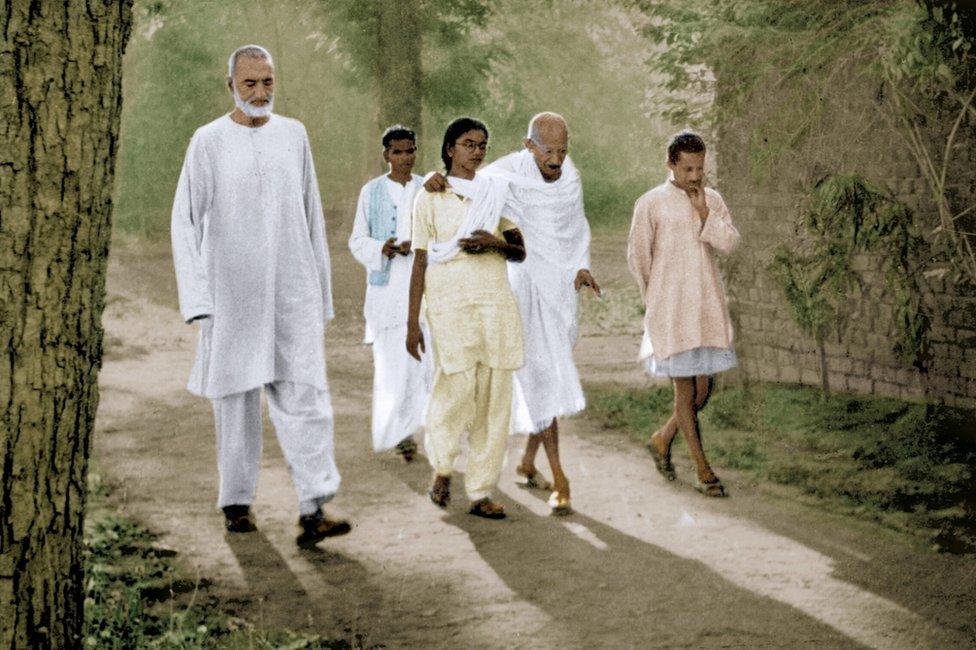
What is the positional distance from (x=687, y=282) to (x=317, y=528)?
2.60 meters

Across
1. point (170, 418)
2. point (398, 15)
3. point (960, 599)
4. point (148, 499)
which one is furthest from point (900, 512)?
point (398, 15)

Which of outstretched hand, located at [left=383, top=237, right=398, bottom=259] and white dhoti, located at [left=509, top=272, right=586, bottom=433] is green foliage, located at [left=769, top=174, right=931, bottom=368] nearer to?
white dhoti, located at [left=509, top=272, right=586, bottom=433]

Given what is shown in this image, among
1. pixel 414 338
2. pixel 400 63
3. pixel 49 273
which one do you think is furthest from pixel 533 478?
pixel 400 63

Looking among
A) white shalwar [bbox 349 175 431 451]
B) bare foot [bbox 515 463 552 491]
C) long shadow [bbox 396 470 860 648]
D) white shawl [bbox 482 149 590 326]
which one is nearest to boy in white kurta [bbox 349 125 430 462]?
white shalwar [bbox 349 175 431 451]

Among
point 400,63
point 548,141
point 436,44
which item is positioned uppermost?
point 436,44

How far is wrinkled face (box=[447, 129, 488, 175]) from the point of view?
6.82 m

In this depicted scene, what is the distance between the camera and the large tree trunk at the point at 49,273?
3832 mm

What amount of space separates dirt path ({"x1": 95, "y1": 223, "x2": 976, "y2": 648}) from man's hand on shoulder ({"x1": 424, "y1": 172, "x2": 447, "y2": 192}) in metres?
1.74

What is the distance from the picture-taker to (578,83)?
119ft

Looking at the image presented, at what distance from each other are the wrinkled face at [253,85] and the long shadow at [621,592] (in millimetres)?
2342

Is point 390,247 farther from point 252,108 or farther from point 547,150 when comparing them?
point 252,108

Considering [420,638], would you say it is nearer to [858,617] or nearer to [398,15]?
[858,617]

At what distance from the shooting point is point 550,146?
7.11 m

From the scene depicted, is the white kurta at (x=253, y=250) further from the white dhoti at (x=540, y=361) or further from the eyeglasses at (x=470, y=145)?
the white dhoti at (x=540, y=361)
